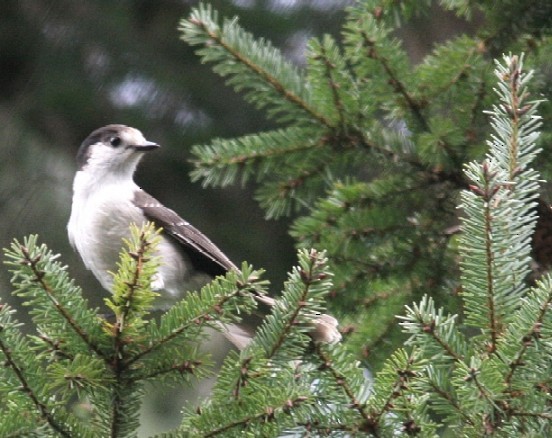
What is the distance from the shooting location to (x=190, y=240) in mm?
3771

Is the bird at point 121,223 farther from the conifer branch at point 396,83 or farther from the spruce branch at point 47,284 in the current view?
the spruce branch at point 47,284

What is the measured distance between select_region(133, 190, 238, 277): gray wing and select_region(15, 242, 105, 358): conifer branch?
1.49 m

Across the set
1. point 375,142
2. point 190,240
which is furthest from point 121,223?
point 375,142

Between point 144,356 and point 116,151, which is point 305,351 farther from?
point 116,151

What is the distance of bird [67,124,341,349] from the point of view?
370 centimetres

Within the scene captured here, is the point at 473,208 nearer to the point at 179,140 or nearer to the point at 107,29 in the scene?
the point at 179,140

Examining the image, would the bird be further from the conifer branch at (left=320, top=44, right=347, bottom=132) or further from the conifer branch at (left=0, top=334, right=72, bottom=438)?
the conifer branch at (left=0, top=334, right=72, bottom=438)

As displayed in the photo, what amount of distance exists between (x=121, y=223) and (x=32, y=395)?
1.75 metres

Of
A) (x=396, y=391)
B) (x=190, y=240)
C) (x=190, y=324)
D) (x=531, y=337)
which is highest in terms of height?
(x=531, y=337)

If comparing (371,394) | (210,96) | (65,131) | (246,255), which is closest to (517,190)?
(371,394)

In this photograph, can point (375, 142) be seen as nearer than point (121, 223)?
Yes

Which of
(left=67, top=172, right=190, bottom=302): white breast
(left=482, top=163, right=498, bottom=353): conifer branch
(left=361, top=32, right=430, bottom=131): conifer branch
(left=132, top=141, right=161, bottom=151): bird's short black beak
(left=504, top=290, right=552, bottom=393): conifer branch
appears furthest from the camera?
(left=132, top=141, right=161, bottom=151): bird's short black beak

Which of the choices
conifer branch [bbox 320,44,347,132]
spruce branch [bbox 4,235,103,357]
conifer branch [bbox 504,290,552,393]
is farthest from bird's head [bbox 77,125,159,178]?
conifer branch [bbox 504,290,552,393]

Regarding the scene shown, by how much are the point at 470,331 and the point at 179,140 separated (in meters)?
2.19
